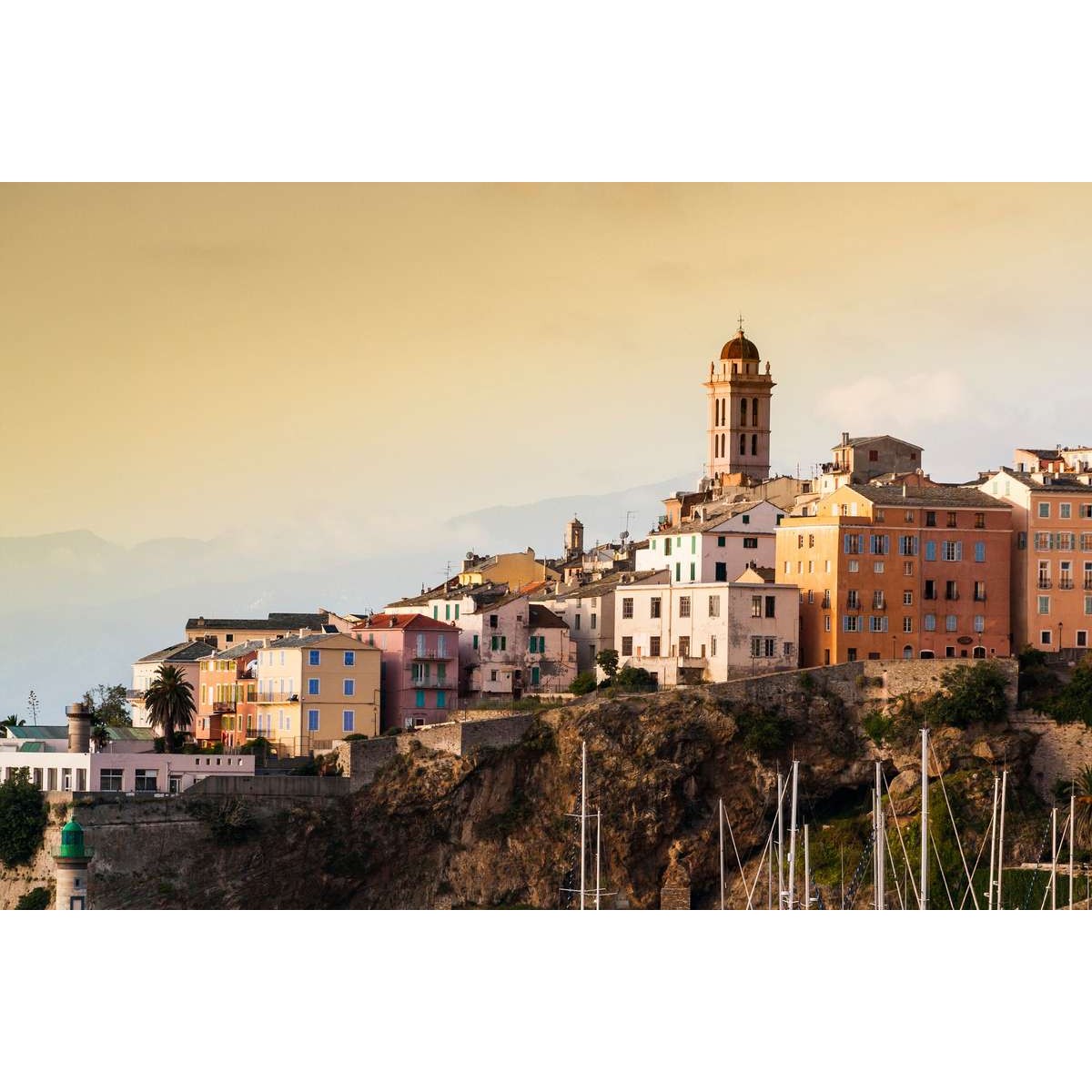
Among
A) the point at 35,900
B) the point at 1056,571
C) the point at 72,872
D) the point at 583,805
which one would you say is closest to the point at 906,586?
the point at 1056,571

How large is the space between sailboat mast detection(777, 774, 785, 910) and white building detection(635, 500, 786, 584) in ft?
24.9

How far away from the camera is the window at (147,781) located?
A: 64.4 m

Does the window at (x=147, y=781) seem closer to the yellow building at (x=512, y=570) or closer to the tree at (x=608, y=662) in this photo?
the tree at (x=608, y=662)

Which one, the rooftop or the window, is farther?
the rooftop

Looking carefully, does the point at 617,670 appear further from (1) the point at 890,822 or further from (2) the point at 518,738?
(1) the point at 890,822

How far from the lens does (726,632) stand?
6581cm

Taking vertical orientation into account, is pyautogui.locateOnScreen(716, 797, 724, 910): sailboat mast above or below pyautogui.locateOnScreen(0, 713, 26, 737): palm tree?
below

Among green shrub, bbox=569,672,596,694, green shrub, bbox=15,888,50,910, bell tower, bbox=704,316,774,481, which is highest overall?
bell tower, bbox=704,316,774,481

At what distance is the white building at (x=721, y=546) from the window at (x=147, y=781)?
1404 centimetres

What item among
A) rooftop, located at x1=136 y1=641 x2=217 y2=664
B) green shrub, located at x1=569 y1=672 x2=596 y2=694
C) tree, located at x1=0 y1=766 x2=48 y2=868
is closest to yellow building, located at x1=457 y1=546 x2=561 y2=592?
rooftop, located at x1=136 y1=641 x2=217 y2=664

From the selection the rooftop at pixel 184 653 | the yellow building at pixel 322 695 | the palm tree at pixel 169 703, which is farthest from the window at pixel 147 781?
the rooftop at pixel 184 653

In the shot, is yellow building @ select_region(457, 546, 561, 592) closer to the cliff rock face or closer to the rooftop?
the rooftop

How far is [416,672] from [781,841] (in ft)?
51.1

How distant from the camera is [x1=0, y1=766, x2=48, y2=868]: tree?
206 ft
